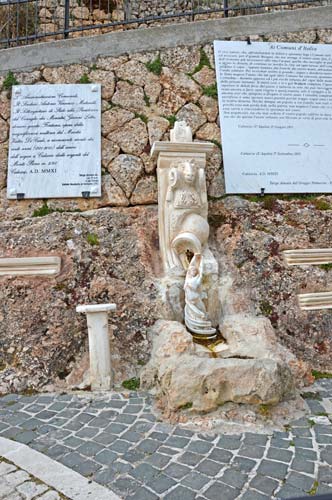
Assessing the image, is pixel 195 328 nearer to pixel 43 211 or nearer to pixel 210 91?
pixel 43 211

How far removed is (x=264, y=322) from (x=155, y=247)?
145 cm

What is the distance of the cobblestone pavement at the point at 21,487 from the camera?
194 cm

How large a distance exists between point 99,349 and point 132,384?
16.7 inches

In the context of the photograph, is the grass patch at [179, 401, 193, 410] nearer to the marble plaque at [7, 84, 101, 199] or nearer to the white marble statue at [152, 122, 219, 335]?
the white marble statue at [152, 122, 219, 335]

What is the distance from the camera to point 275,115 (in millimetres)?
5203

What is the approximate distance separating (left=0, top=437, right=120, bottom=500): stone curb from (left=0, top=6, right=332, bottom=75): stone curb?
479 cm

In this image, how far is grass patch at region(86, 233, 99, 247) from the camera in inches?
168

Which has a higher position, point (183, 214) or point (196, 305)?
point (183, 214)

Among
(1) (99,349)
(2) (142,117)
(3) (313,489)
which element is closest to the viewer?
(3) (313,489)

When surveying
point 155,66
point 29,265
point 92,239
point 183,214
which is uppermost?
point 155,66

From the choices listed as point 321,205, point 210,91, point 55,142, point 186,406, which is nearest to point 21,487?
point 186,406

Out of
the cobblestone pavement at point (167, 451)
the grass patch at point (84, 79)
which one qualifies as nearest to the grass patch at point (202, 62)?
the grass patch at point (84, 79)

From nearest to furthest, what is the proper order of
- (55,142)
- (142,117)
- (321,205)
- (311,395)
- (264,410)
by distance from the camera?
1. (264,410)
2. (311,395)
3. (321,205)
4. (55,142)
5. (142,117)

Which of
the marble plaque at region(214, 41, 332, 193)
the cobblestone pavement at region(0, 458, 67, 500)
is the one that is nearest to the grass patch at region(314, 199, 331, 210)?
the marble plaque at region(214, 41, 332, 193)
